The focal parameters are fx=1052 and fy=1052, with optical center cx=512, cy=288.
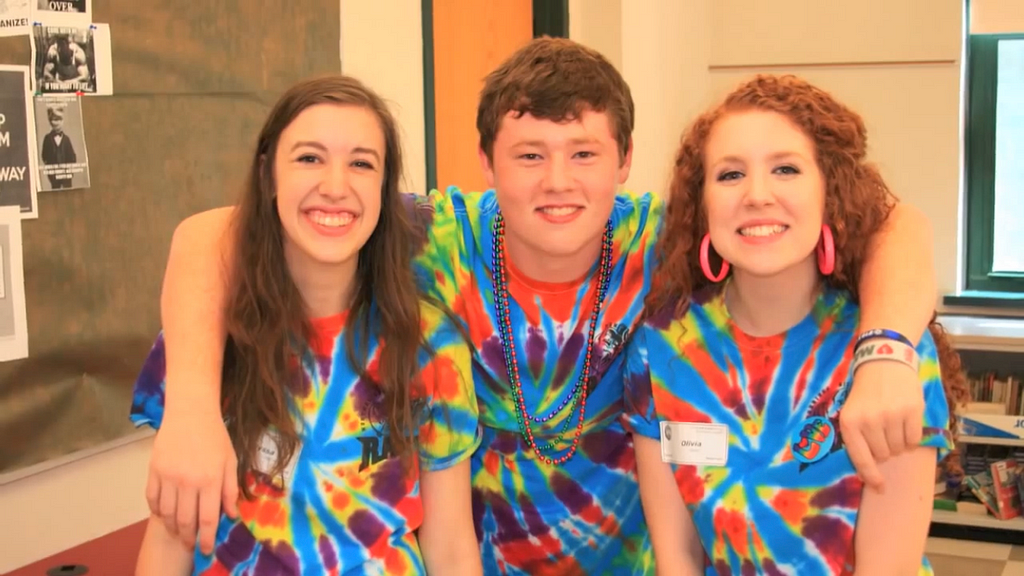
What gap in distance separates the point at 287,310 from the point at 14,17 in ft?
3.01

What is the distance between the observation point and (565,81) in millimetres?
1693

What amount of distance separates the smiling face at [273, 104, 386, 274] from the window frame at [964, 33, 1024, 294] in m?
3.64

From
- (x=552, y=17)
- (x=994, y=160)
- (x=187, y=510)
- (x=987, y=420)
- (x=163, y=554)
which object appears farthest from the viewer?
(x=994, y=160)

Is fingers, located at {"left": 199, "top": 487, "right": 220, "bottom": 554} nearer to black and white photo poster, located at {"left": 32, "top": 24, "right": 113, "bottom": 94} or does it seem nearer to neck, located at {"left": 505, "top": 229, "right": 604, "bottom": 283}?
neck, located at {"left": 505, "top": 229, "right": 604, "bottom": 283}

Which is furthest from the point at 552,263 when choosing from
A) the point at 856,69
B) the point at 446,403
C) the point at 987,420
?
the point at 856,69

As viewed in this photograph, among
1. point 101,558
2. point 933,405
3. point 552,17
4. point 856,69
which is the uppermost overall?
point 552,17

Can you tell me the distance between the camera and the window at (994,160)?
4465 millimetres

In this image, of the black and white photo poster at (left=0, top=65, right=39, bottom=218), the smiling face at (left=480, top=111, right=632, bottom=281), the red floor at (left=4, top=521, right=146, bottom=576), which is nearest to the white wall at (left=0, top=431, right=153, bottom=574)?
the red floor at (left=4, top=521, right=146, bottom=576)

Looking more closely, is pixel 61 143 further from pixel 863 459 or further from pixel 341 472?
pixel 863 459

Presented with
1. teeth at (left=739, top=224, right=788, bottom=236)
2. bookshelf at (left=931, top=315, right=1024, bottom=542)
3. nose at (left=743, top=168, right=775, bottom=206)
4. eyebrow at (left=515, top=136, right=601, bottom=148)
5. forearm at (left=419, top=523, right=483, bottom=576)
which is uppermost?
eyebrow at (left=515, top=136, right=601, bottom=148)

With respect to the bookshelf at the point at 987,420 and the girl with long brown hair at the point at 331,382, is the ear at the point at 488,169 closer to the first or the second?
the girl with long brown hair at the point at 331,382

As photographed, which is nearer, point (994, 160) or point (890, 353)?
point (890, 353)

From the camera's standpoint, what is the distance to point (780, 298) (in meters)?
1.57

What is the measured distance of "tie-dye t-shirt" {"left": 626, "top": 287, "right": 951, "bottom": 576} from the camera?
1.47m
